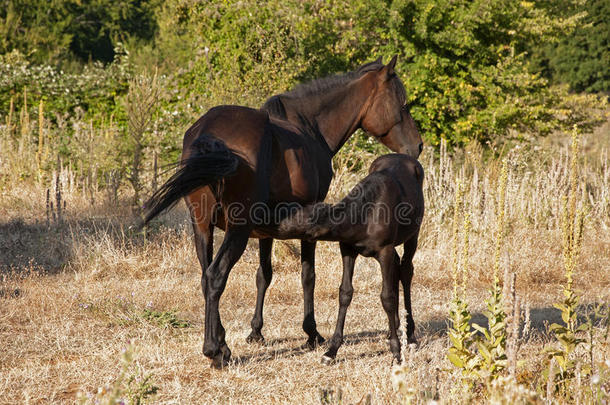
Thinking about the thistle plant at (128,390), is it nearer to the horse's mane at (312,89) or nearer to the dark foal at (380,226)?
the dark foal at (380,226)

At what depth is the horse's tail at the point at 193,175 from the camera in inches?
159

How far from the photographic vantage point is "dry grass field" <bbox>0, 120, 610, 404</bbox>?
4.25 metres

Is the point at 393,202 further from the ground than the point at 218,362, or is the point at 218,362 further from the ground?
the point at 393,202

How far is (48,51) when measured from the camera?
24.9 m

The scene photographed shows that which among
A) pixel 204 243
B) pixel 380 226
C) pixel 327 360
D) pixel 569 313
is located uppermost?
pixel 380 226

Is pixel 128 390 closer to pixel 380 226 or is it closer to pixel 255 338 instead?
pixel 380 226

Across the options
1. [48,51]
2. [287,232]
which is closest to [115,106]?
[48,51]

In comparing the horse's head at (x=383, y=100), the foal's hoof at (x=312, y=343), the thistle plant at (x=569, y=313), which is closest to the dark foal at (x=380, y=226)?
the foal's hoof at (x=312, y=343)

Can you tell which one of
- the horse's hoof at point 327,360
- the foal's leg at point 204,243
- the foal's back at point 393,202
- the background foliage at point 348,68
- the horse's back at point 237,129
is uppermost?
the background foliage at point 348,68

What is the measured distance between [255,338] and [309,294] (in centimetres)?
62

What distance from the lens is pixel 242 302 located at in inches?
270

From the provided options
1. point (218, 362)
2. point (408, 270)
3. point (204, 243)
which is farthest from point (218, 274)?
point (408, 270)

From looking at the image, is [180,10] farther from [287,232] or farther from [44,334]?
[287,232]

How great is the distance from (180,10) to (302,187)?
1183 centimetres
